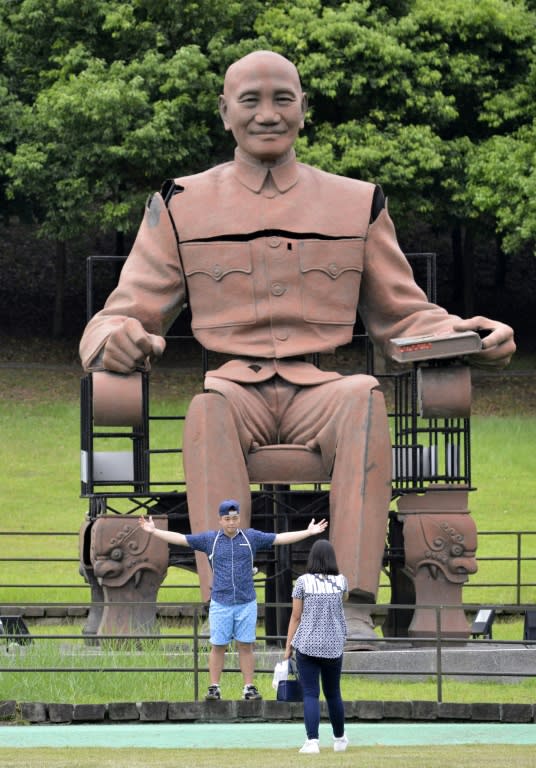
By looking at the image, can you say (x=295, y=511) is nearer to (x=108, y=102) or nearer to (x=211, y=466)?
(x=211, y=466)

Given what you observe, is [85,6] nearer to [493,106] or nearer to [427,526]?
[493,106]

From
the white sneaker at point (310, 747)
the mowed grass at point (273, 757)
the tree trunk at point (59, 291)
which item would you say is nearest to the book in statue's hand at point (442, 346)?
the mowed grass at point (273, 757)

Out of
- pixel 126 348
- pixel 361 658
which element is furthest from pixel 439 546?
pixel 126 348

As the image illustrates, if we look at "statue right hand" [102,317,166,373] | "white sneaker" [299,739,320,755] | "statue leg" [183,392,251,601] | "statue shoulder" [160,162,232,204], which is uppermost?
"statue shoulder" [160,162,232,204]

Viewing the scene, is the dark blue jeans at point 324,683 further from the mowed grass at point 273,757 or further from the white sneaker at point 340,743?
the mowed grass at point 273,757

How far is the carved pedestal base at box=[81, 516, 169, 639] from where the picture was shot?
1544 centimetres

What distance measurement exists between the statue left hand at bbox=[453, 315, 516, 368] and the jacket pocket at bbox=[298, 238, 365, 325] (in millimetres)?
789

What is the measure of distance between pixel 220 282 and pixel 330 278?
2.52 ft

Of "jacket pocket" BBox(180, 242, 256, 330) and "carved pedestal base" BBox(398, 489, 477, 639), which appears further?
"carved pedestal base" BBox(398, 489, 477, 639)

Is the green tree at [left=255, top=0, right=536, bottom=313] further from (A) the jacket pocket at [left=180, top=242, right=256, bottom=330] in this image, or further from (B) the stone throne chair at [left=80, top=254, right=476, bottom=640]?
(A) the jacket pocket at [left=180, top=242, right=256, bottom=330]

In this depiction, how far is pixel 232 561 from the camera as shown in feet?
42.1

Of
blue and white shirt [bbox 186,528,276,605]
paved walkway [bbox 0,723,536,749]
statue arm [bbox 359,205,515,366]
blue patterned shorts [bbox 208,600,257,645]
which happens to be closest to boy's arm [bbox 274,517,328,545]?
blue and white shirt [bbox 186,528,276,605]

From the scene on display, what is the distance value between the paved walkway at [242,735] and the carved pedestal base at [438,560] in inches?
101

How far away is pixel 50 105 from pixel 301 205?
20.7m
